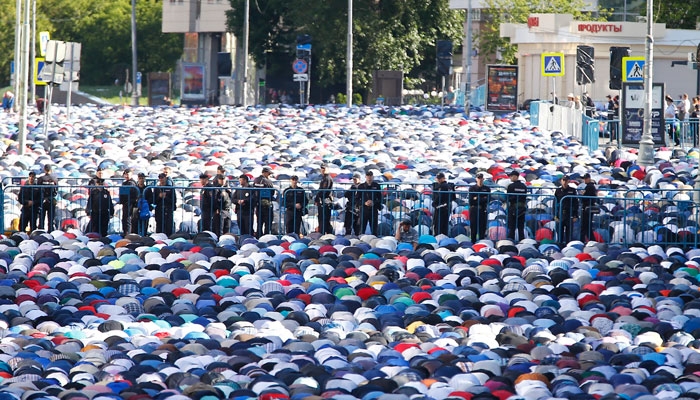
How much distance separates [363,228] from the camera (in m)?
20.2

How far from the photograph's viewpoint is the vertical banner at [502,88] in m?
47.2

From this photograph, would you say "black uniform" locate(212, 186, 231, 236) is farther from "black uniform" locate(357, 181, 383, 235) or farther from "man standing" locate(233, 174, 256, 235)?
"black uniform" locate(357, 181, 383, 235)

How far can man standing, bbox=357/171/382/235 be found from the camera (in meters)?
20.4

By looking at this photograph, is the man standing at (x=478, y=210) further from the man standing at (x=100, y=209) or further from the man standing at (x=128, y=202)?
the man standing at (x=100, y=209)

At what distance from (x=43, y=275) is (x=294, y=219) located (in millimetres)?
5295

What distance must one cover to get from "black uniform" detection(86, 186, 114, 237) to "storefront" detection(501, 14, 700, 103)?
35.9 metres

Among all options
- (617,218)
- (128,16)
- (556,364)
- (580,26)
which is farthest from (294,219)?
(128,16)

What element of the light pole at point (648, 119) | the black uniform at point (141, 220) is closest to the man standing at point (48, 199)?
the black uniform at point (141, 220)

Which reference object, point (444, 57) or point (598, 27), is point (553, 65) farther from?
point (444, 57)

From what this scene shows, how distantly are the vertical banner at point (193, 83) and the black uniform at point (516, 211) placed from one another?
44.4 metres

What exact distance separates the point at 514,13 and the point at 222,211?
5411cm

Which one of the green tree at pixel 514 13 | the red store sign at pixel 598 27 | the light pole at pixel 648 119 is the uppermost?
the green tree at pixel 514 13

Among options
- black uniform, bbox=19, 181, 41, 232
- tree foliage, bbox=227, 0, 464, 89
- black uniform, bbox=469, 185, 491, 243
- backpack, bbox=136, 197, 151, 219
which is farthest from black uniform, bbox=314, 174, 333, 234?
tree foliage, bbox=227, 0, 464, 89

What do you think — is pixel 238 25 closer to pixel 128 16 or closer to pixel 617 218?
pixel 128 16
